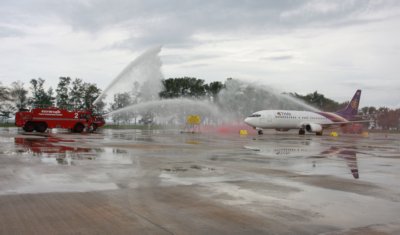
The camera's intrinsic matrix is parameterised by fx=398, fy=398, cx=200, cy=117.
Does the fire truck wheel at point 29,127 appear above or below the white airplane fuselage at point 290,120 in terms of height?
below

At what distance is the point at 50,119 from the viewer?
38531 millimetres

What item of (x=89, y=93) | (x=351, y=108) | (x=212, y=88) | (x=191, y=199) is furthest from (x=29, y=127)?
(x=212, y=88)

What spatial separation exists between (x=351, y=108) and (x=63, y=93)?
6602 centimetres

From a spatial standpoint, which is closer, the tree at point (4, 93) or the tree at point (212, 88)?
the tree at point (4, 93)

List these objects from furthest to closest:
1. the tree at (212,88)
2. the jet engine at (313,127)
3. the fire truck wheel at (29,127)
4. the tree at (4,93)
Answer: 1. the tree at (212,88)
2. the tree at (4,93)
3. the jet engine at (313,127)
4. the fire truck wheel at (29,127)

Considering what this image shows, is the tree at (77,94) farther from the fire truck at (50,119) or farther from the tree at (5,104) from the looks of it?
the fire truck at (50,119)

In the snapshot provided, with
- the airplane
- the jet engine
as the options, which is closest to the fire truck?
the airplane

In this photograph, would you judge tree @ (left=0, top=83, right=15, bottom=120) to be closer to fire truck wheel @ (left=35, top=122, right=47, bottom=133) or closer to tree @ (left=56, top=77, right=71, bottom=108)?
tree @ (left=56, top=77, right=71, bottom=108)

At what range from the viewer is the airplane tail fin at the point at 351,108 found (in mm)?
60688

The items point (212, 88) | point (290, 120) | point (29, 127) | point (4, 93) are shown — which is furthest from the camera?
point (212, 88)

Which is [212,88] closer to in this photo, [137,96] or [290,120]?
[137,96]

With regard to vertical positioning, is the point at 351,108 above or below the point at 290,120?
above

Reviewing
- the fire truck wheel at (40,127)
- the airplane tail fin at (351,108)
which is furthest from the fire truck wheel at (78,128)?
the airplane tail fin at (351,108)

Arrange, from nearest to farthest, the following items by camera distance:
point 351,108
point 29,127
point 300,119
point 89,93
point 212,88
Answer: point 29,127, point 300,119, point 351,108, point 89,93, point 212,88
